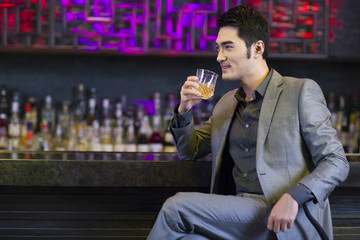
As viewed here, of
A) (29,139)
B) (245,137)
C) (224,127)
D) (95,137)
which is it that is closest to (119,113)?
(95,137)

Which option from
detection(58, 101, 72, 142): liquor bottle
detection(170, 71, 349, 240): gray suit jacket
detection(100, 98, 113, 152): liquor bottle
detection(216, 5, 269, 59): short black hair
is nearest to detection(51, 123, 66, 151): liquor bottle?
detection(58, 101, 72, 142): liquor bottle

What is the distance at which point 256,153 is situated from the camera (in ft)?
4.96

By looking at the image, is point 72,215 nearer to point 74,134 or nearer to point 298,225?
point 298,225

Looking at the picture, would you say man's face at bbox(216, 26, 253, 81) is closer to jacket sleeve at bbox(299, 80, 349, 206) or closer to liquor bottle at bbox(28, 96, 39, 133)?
jacket sleeve at bbox(299, 80, 349, 206)

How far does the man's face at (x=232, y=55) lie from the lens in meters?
1.67

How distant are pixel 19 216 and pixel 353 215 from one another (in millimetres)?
1235

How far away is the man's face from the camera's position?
5.47 feet

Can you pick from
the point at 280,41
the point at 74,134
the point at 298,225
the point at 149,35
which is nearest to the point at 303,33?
Result: the point at 280,41

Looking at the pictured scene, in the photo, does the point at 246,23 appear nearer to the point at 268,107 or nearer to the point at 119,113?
the point at 268,107

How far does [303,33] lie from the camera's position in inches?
125

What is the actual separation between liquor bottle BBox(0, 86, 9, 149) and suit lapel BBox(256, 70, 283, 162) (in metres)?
2.09

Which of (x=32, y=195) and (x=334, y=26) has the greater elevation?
(x=334, y=26)

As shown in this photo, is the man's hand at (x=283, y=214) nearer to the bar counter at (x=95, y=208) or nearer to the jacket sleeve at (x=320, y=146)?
the jacket sleeve at (x=320, y=146)

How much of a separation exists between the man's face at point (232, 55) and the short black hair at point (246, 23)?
0.06ft
